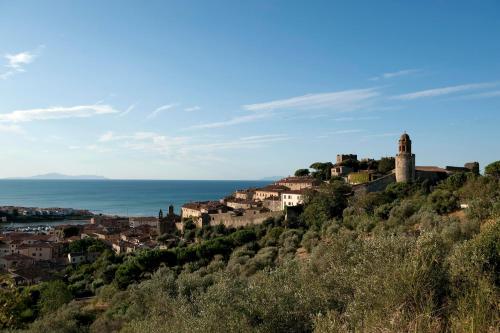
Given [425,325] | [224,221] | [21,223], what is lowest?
[21,223]

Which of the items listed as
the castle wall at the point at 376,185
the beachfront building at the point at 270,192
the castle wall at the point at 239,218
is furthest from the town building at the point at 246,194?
the castle wall at the point at 376,185

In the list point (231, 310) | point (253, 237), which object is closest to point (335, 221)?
point (253, 237)

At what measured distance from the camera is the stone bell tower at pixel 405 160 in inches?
1797

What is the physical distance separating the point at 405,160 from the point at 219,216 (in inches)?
890

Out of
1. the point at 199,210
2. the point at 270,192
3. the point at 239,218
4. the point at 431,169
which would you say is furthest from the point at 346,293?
the point at 270,192

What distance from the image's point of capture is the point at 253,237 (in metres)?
41.7

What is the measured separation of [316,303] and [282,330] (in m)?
1.34

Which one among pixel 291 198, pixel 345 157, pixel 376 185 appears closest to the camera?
pixel 376 185

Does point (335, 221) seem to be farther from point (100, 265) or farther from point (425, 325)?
point (425, 325)

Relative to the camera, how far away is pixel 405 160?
45.6 metres

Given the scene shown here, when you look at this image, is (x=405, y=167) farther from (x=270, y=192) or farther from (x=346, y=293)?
(x=346, y=293)

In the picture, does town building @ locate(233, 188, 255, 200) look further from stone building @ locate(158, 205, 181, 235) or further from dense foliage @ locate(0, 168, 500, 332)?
dense foliage @ locate(0, 168, 500, 332)

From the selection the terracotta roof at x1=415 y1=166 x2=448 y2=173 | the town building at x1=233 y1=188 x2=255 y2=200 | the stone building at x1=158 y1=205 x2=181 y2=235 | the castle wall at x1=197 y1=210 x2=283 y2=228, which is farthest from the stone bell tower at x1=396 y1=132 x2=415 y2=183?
the stone building at x1=158 y1=205 x2=181 y2=235

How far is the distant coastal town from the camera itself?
46062mm
